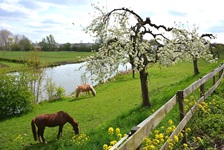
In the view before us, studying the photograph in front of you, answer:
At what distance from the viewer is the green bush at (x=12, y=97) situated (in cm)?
2009

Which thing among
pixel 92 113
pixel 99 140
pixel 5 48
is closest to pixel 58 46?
pixel 5 48

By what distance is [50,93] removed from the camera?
86.9 feet

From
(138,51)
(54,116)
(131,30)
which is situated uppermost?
(131,30)

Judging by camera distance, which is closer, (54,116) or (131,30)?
(54,116)

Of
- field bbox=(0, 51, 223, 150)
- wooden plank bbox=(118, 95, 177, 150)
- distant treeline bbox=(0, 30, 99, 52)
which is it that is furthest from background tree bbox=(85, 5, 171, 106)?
distant treeline bbox=(0, 30, 99, 52)

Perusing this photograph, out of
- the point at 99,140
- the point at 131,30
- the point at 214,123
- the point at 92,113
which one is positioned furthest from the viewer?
the point at 92,113

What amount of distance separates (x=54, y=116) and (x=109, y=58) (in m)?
3.83

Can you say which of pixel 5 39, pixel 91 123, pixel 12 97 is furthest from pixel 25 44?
pixel 91 123

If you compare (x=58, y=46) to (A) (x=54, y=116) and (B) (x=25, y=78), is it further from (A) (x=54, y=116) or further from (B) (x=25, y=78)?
(A) (x=54, y=116)

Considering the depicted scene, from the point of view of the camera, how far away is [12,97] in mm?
20344

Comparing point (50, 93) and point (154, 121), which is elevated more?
point (154, 121)

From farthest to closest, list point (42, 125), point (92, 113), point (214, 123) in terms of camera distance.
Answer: point (92, 113) → point (42, 125) → point (214, 123)

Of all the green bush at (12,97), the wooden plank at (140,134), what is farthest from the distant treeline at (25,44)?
the wooden plank at (140,134)

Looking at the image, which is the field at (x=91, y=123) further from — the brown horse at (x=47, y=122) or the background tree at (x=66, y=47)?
the background tree at (x=66, y=47)
